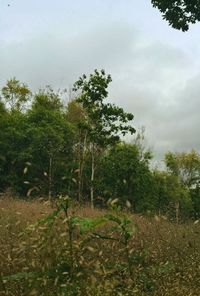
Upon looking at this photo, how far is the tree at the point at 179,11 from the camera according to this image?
12.6 meters

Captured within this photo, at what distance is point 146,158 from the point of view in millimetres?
46125

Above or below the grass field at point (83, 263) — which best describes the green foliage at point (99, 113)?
above

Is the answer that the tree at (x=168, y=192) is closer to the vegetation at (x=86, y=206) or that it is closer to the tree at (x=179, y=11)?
the vegetation at (x=86, y=206)

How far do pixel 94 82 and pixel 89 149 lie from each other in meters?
13.6

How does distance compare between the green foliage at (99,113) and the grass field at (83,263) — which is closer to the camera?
the grass field at (83,263)

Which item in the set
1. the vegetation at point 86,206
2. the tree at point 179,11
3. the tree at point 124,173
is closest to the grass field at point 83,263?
the vegetation at point 86,206

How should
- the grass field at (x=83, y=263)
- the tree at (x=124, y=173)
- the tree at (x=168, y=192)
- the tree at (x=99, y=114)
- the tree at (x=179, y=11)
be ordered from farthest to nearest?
the tree at (x=168, y=192)
the tree at (x=124, y=173)
the tree at (x=99, y=114)
the tree at (x=179, y=11)
the grass field at (x=83, y=263)

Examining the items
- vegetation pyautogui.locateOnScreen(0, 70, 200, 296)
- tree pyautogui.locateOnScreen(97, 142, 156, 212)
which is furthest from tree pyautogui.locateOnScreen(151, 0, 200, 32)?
tree pyautogui.locateOnScreen(97, 142, 156, 212)

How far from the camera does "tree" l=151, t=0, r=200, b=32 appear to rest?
12609 millimetres

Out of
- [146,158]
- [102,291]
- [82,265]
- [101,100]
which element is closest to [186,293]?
[102,291]

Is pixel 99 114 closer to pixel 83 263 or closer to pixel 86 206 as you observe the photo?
pixel 86 206

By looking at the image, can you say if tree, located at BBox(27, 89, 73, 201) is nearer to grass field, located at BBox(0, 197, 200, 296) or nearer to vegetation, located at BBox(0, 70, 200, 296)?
vegetation, located at BBox(0, 70, 200, 296)

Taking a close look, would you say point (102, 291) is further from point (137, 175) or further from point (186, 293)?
point (137, 175)

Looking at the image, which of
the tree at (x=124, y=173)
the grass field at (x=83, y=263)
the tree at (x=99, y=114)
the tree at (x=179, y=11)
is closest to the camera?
the grass field at (x=83, y=263)
